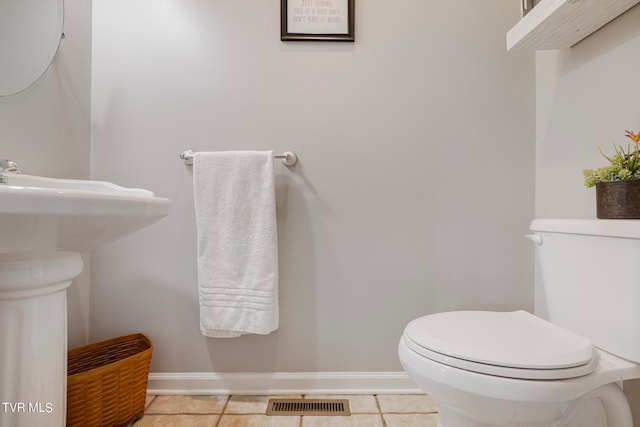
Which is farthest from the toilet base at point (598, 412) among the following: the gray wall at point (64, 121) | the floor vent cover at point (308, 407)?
the gray wall at point (64, 121)

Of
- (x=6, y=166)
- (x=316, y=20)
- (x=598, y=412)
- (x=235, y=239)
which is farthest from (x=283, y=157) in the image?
(x=598, y=412)

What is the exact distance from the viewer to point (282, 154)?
1306 mm

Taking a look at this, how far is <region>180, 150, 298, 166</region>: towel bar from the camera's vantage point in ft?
4.13

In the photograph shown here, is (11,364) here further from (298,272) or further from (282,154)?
(282,154)

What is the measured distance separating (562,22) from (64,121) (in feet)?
5.69

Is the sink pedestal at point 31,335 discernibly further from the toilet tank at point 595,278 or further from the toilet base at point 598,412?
the toilet tank at point 595,278

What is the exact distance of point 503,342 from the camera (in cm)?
78

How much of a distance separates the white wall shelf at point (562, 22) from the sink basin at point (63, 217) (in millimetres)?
1218

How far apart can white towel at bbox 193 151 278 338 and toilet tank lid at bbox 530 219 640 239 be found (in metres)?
0.90

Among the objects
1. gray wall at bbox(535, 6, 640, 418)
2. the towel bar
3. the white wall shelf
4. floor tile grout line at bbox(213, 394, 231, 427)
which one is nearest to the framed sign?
the towel bar

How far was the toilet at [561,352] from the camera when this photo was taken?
0.69m

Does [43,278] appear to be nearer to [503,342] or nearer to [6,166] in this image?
[6,166]

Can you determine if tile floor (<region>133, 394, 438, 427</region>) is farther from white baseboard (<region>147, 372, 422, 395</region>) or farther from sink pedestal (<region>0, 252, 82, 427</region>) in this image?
sink pedestal (<region>0, 252, 82, 427</region>)

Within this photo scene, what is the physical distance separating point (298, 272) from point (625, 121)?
118 cm
